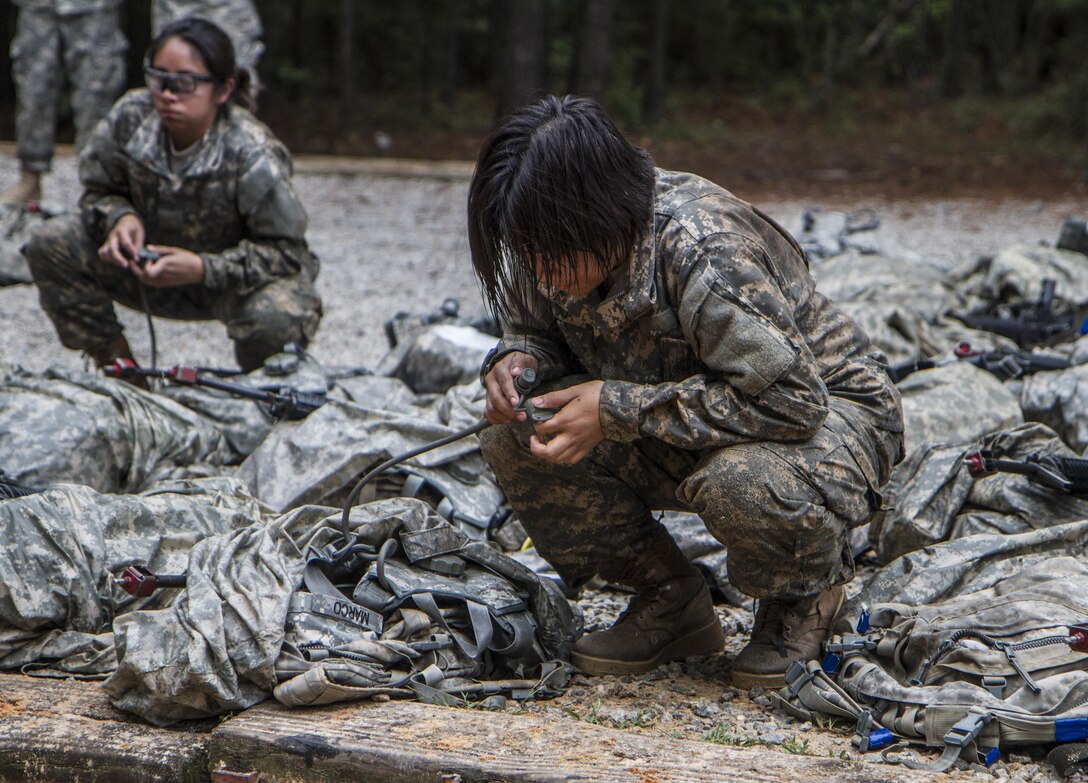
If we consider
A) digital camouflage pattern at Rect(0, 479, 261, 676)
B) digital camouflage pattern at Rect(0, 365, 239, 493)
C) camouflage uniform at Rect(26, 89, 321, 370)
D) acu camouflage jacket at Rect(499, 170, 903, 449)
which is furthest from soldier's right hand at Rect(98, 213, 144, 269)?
acu camouflage jacket at Rect(499, 170, 903, 449)

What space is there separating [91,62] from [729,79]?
1855cm

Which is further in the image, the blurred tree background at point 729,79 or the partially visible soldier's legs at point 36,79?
the blurred tree background at point 729,79

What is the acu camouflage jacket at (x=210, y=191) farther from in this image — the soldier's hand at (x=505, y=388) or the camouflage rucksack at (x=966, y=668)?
the camouflage rucksack at (x=966, y=668)

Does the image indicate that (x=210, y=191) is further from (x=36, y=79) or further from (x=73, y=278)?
(x=36, y=79)

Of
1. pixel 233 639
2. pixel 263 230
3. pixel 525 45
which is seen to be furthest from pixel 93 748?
pixel 525 45

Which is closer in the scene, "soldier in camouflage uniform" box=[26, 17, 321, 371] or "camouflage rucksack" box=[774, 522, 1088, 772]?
"camouflage rucksack" box=[774, 522, 1088, 772]

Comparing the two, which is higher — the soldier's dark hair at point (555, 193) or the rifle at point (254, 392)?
the soldier's dark hair at point (555, 193)

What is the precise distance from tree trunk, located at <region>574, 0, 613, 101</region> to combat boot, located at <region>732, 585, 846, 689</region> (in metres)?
A: 11.1

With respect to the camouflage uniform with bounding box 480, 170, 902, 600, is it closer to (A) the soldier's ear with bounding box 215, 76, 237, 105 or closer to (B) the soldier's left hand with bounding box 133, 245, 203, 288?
(B) the soldier's left hand with bounding box 133, 245, 203, 288

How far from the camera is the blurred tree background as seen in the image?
526 inches

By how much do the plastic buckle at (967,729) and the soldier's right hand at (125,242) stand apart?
123 inches

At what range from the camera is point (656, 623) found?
2838 mm

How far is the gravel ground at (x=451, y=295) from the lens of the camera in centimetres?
252

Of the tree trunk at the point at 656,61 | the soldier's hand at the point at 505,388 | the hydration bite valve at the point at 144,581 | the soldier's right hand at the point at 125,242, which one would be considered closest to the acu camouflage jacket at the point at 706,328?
the soldier's hand at the point at 505,388
